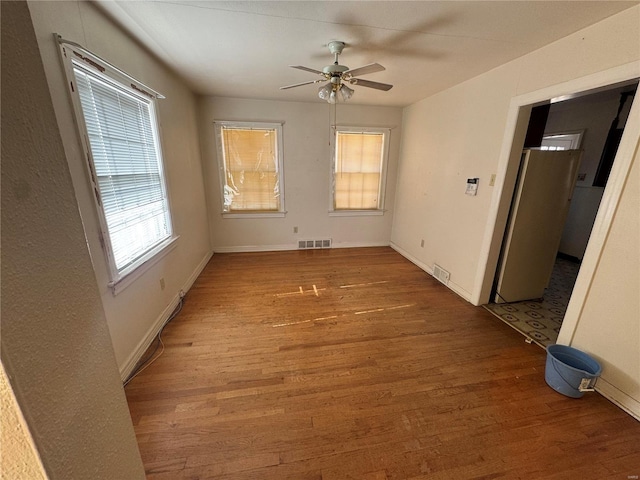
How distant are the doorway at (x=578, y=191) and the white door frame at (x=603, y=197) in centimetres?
26

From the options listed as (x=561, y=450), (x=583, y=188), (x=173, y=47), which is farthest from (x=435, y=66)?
(x=583, y=188)

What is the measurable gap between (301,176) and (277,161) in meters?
0.47

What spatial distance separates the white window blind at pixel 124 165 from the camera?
1.71 metres

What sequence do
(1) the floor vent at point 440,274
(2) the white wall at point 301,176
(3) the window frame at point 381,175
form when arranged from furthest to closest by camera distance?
(3) the window frame at point 381,175 < (2) the white wall at point 301,176 < (1) the floor vent at point 440,274

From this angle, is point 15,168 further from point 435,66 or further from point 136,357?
point 435,66

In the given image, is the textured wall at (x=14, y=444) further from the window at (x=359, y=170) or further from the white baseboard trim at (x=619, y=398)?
the window at (x=359, y=170)

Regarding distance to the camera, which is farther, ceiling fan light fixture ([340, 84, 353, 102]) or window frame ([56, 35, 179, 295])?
ceiling fan light fixture ([340, 84, 353, 102])

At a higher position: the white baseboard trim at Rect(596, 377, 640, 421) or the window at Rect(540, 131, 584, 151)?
the window at Rect(540, 131, 584, 151)

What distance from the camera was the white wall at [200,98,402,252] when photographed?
3996mm

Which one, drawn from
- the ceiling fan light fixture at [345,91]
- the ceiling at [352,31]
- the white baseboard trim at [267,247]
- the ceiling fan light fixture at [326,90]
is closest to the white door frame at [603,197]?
the ceiling at [352,31]

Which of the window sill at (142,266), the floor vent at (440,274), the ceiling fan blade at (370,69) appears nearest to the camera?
the window sill at (142,266)

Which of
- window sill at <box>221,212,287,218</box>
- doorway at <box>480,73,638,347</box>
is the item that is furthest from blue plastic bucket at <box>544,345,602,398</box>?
window sill at <box>221,212,287,218</box>

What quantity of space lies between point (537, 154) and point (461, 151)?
0.77 m

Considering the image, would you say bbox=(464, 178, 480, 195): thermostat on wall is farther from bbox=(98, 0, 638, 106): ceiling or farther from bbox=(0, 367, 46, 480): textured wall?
bbox=(0, 367, 46, 480): textured wall
